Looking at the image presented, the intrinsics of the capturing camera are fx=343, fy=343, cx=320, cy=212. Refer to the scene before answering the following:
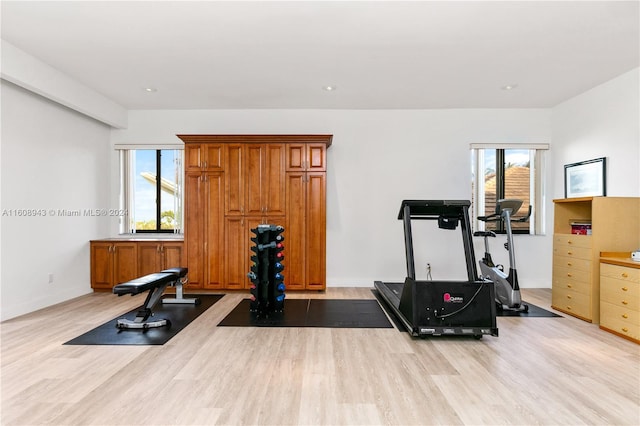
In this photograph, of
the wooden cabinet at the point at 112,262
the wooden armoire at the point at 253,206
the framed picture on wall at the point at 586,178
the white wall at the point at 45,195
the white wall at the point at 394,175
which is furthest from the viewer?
the white wall at the point at 394,175

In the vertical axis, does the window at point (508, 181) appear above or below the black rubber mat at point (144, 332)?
above

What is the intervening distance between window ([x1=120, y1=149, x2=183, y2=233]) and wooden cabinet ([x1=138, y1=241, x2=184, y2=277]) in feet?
2.10

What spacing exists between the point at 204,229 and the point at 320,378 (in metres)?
3.43

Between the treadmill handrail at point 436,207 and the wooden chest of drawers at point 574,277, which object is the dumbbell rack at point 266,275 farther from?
the wooden chest of drawers at point 574,277

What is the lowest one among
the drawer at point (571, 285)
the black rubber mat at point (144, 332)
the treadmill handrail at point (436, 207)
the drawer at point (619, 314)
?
the black rubber mat at point (144, 332)

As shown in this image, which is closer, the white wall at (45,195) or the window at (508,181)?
the white wall at (45,195)

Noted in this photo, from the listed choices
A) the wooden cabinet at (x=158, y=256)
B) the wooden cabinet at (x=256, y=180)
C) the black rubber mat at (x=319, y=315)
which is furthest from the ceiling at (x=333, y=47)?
the black rubber mat at (x=319, y=315)

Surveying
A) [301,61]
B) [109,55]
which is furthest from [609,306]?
[109,55]

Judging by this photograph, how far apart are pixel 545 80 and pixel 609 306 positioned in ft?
9.54

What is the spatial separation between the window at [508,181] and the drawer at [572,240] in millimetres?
1409

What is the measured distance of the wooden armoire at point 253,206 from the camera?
5.27 meters

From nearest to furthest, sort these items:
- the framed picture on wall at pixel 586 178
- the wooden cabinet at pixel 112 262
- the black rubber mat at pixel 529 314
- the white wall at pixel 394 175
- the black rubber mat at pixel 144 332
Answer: the black rubber mat at pixel 144 332, the black rubber mat at pixel 529 314, the framed picture on wall at pixel 586 178, the wooden cabinet at pixel 112 262, the white wall at pixel 394 175

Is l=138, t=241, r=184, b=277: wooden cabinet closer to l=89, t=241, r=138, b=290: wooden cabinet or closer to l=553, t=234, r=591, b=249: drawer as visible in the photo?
l=89, t=241, r=138, b=290: wooden cabinet

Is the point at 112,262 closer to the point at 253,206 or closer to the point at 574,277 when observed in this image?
the point at 253,206
